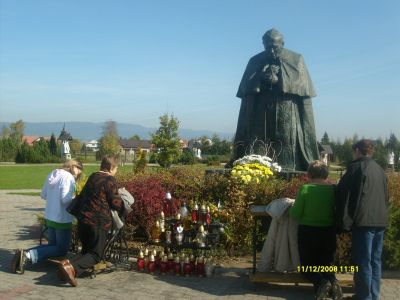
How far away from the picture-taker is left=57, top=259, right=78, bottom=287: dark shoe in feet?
19.5

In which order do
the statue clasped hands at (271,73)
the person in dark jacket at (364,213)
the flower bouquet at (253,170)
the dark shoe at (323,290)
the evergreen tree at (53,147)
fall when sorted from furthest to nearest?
the evergreen tree at (53,147) → the statue clasped hands at (271,73) → the flower bouquet at (253,170) → the dark shoe at (323,290) → the person in dark jacket at (364,213)

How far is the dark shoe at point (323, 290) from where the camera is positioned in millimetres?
5199

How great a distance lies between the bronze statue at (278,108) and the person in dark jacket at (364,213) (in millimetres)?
6309

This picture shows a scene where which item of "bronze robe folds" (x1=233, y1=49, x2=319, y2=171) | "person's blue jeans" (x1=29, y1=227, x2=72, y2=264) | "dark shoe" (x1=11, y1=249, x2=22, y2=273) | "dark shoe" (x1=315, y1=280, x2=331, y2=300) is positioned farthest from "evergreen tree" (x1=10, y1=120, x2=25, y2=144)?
"dark shoe" (x1=315, y1=280, x2=331, y2=300)

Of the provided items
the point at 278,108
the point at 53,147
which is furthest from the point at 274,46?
the point at 53,147

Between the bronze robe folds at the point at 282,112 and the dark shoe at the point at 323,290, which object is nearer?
the dark shoe at the point at 323,290

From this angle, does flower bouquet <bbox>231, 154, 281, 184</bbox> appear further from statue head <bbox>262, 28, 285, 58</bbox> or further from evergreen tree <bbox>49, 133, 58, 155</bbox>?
evergreen tree <bbox>49, 133, 58, 155</bbox>

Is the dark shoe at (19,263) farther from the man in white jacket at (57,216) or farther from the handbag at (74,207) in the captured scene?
the handbag at (74,207)

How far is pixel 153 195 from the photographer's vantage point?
27.9ft

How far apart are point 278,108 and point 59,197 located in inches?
247

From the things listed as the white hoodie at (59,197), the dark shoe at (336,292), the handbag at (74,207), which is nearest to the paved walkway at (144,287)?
the dark shoe at (336,292)

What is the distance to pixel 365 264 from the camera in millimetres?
5133

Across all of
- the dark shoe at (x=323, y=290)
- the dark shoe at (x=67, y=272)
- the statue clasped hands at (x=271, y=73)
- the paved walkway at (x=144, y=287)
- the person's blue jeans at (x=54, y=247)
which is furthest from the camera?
the statue clasped hands at (x=271, y=73)

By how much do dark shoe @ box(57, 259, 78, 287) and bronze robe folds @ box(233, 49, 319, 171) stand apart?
6.46 metres
